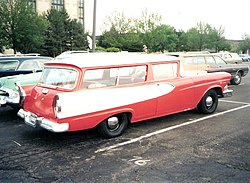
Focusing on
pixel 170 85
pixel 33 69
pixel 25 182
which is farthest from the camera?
pixel 33 69

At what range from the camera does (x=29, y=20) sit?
3011 cm

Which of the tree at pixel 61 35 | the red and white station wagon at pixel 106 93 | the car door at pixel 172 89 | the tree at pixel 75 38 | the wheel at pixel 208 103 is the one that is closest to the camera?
the red and white station wagon at pixel 106 93

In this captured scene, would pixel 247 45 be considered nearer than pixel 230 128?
No

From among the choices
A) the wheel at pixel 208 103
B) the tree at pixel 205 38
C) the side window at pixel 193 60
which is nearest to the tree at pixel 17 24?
the side window at pixel 193 60

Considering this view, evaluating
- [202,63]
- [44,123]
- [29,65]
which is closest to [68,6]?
[202,63]

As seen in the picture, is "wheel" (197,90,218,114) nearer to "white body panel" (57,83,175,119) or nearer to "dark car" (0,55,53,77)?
"white body panel" (57,83,175,119)

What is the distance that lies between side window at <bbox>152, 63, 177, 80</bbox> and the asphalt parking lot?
111 centimetres

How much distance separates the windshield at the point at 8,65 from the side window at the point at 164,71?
599 cm

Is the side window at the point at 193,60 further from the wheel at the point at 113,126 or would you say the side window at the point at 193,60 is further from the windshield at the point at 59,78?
the windshield at the point at 59,78

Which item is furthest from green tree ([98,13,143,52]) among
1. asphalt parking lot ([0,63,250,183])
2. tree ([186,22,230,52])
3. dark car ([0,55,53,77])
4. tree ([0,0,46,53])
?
asphalt parking lot ([0,63,250,183])

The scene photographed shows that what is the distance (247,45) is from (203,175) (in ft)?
273

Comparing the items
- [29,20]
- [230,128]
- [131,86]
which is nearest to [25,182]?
[131,86]

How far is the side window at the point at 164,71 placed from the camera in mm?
6734

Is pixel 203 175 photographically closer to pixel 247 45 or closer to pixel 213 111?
pixel 213 111
